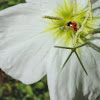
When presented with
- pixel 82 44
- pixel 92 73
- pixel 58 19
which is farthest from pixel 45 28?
pixel 92 73

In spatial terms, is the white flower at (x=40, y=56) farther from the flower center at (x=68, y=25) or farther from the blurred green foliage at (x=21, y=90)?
the blurred green foliage at (x=21, y=90)

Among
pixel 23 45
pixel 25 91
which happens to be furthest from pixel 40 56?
pixel 25 91

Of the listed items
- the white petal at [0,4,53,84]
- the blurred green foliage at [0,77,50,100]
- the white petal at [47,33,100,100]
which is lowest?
the blurred green foliage at [0,77,50,100]

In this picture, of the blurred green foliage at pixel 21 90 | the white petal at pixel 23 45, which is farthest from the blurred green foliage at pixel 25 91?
the white petal at pixel 23 45

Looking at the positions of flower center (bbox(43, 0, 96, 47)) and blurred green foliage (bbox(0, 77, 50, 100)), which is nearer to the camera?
flower center (bbox(43, 0, 96, 47))

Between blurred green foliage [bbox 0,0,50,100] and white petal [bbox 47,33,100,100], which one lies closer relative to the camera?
white petal [bbox 47,33,100,100]

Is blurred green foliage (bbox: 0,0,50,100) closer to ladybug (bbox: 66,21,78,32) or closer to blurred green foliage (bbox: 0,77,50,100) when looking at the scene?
blurred green foliage (bbox: 0,77,50,100)

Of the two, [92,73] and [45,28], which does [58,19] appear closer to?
[45,28]


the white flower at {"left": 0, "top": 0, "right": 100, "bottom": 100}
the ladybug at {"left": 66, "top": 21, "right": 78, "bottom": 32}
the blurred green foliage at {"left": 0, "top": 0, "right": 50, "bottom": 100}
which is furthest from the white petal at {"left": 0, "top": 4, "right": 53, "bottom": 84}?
the blurred green foliage at {"left": 0, "top": 0, "right": 50, "bottom": 100}

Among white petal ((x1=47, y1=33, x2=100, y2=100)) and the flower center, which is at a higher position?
the flower center

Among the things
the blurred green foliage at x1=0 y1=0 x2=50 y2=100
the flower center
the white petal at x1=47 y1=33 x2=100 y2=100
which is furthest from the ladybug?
the blurred green foliage at x1=0 y1=0 x2=50 y2=100

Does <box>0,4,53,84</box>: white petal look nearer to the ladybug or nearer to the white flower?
the white flower
